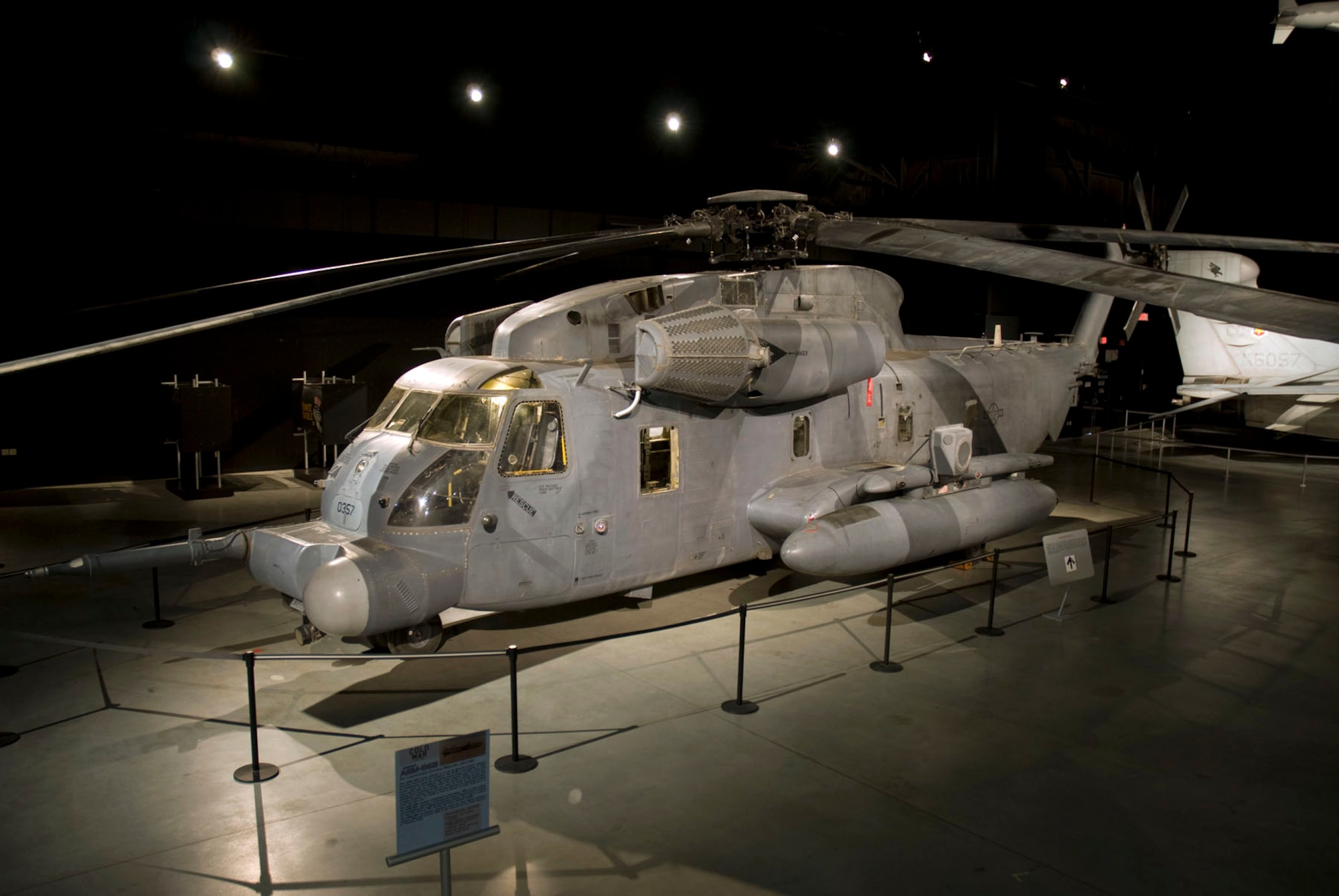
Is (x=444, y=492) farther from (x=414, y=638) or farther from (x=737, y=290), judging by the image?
(x=737, y=290)

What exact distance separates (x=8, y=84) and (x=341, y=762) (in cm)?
1340

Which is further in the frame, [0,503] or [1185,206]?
[1185,206]

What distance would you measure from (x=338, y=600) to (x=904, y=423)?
7757 mm

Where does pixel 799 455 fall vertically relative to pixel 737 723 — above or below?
above

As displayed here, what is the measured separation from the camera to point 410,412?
27.3 ft

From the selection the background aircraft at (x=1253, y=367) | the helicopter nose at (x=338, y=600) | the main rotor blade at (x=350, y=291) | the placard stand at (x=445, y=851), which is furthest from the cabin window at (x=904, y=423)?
the background aircraft at (x=1253, y=367)

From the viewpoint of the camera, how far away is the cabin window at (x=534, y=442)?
8.03 metres

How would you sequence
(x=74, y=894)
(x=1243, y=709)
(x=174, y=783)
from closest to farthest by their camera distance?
(x=74, y=894) < (x=174, y=783) < (x=1243, y=709)

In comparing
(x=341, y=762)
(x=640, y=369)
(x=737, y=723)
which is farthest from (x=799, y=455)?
(x=341, y=762)

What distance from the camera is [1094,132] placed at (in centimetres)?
2434

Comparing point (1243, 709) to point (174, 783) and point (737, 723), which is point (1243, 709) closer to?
point (737, 723)

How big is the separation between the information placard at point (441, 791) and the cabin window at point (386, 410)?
467 cm

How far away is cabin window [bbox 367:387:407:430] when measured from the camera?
852 cm

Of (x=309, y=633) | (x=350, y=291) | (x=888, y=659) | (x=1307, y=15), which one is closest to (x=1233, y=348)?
(x=1307, y=15)
